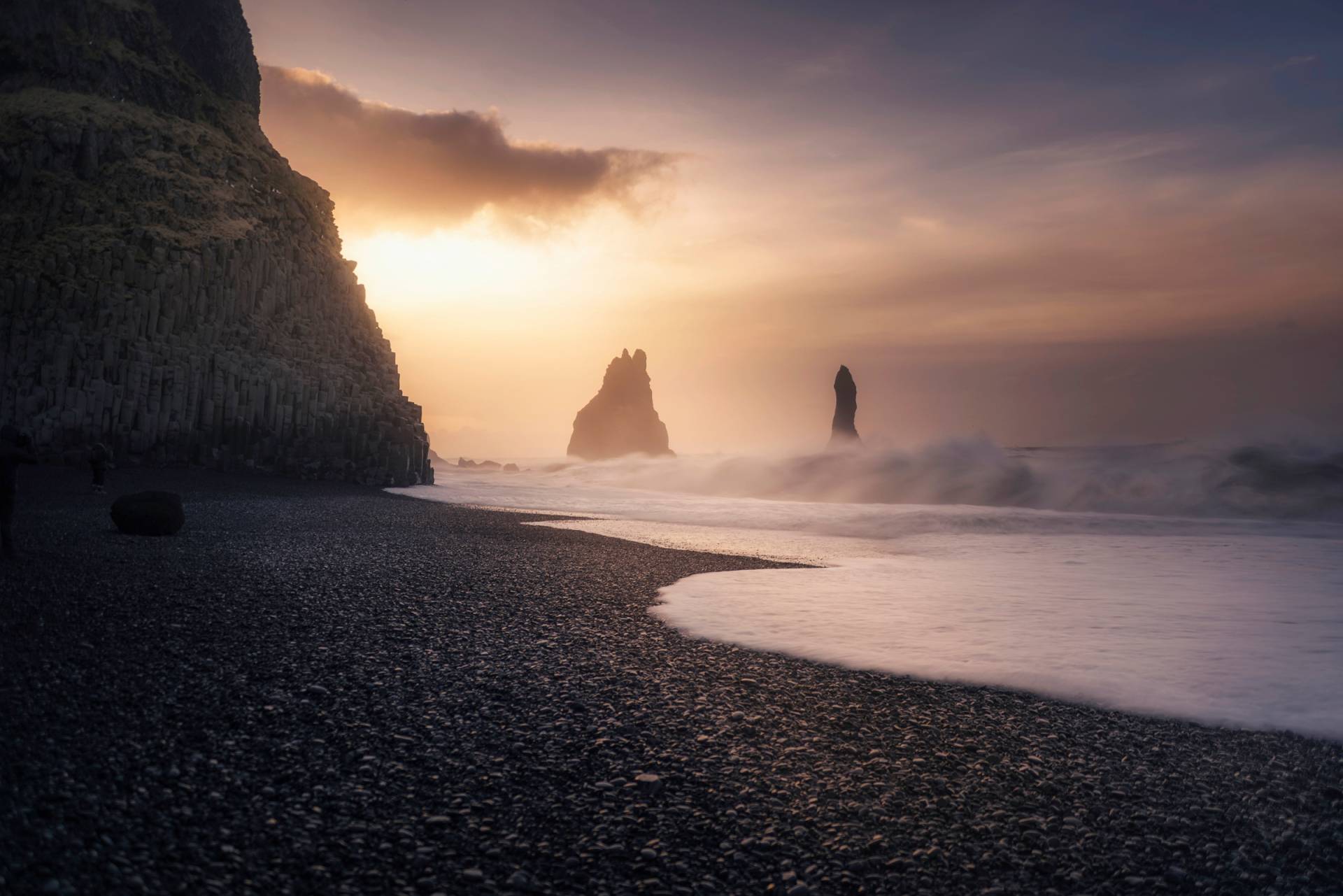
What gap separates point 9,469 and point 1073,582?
1970 cm

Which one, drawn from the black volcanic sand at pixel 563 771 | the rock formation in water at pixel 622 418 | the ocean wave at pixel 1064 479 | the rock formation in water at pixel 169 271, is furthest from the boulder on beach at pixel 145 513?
the rock formation in water at pixel 622 418

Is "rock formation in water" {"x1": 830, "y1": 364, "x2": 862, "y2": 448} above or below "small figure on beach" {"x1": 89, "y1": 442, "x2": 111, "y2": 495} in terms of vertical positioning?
above

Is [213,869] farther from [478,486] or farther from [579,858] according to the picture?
[478,486]

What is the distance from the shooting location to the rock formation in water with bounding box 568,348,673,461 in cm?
15450

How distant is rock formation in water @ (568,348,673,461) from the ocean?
108 meters

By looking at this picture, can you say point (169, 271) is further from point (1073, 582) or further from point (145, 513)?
point (1073, 582)

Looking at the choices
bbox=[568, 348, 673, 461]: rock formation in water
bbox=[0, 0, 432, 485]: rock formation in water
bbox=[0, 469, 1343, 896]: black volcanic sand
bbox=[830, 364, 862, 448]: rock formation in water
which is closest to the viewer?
bbox=[0, 469, 1343, 896]: black volcanic sand

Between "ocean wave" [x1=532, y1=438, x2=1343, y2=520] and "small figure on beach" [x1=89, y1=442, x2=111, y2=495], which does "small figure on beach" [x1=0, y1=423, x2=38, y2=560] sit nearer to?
"small figure on beach" [x1=89, y1=442, x2=111, y2=495]

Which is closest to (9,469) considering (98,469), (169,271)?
(98,469)

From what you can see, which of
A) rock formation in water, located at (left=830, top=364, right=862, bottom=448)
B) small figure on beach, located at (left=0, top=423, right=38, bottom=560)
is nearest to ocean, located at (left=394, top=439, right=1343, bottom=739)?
small figure on beach, located at (left=0, top=423, right=38, bottom=560)

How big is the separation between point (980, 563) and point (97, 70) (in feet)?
164

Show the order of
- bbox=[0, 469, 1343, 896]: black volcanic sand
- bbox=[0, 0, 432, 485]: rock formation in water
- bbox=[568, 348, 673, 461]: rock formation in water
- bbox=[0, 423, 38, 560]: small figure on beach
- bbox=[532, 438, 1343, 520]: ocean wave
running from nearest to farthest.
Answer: bbox=[0, 469, 1343, 896]: black volcanic sand < bbox=[0, 423, 38, 560]: small figure on beach < bbox=[0, 0, 432, 485]: rock formation in water < bbox=[532, 438, 1343, 520]: ocean wave < bbox=[568, 348, 673, 461]: rock formation in water

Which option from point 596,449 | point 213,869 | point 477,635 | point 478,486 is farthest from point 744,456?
point 596,449

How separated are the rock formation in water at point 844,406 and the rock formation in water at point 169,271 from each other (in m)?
64.1
